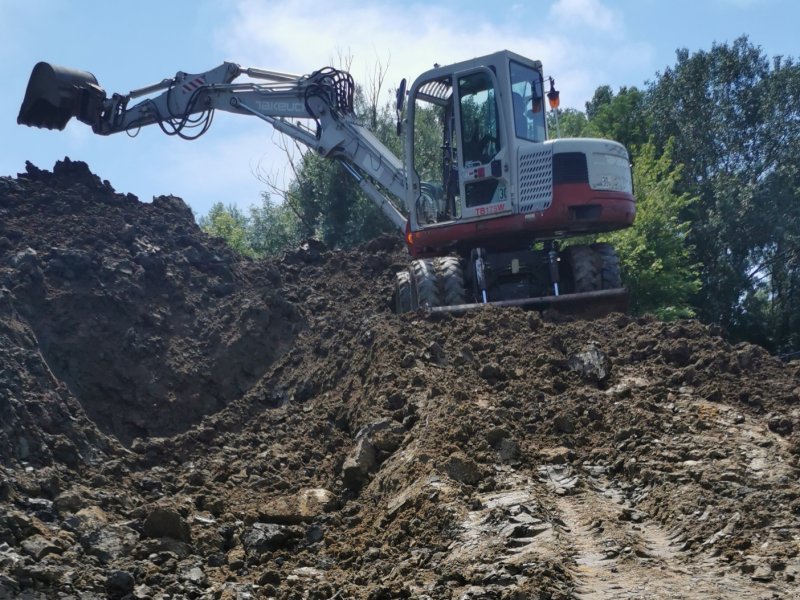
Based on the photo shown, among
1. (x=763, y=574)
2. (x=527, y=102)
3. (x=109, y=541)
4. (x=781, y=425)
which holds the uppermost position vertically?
(x=527, y=102)

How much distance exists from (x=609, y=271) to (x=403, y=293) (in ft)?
8.43

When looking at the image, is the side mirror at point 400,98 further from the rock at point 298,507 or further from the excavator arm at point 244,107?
the rock at point 298,507

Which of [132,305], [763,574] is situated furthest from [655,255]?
[763,574]

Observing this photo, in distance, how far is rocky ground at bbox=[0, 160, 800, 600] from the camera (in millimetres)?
7246

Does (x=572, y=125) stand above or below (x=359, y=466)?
above

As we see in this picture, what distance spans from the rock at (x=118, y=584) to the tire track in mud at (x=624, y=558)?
277 centimetres

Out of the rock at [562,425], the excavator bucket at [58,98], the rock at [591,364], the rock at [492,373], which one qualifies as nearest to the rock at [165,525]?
the rock at [562,425]

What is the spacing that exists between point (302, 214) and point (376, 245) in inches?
515

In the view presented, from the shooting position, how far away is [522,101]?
14.0 meters

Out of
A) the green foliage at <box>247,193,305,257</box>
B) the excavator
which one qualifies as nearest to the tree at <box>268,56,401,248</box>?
the green foliage at <box>247,193,305,257</box>

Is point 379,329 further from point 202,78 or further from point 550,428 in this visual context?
point 202,78

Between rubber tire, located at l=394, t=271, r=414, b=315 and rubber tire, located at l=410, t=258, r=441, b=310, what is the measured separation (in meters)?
0.26

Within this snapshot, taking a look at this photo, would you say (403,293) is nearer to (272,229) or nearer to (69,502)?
(69,502)

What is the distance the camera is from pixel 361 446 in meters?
9.71
